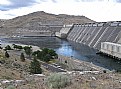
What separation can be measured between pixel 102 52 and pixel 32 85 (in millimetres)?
50676

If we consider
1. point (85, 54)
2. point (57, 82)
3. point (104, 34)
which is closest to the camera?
point (57, 82)

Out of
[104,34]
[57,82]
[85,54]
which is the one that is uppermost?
[57,82]

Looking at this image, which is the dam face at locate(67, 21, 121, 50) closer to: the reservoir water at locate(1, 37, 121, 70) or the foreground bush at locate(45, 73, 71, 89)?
the reservoir water at locate(1, 37, 121, 70)

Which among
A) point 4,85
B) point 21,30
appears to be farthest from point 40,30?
point 4,85

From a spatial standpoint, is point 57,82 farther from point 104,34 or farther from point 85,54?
point 104,34

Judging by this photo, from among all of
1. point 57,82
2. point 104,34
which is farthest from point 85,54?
point 57,82

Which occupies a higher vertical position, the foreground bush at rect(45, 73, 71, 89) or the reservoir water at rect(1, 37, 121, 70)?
the foreground bush at rect(45, 73, 71, 89)

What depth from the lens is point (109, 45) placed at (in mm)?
57062

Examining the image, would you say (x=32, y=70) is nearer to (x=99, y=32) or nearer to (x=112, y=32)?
(x=112, y=32)

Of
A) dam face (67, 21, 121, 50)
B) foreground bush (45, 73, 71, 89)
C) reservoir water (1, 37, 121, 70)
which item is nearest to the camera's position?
foreground bush (45, 73, 71, 89)

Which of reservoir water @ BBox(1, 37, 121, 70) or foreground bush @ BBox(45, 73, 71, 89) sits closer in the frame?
foreground bush @ BBox(45, 73, 71, 89)

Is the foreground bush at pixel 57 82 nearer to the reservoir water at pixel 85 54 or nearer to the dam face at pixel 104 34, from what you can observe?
the reservoir water at pixel 85 54

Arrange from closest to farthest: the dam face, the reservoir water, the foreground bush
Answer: the foreground bush
the reservoir water
the dam face

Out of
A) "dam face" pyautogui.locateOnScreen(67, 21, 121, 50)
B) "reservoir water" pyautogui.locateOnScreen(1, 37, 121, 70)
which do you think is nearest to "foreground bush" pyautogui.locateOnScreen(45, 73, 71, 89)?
"reservoir water" pyautogui.locateOnScreen(1, 37, 121, 70)
